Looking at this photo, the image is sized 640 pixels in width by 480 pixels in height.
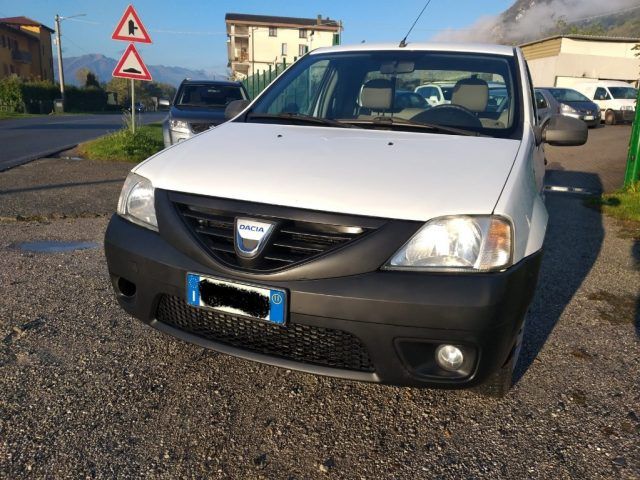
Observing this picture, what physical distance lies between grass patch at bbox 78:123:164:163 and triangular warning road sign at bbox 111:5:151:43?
204 centimetres

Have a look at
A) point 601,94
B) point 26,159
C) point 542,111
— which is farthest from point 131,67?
point 601,94

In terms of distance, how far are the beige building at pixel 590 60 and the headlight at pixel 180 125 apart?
30.1 meters

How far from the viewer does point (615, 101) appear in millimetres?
21906

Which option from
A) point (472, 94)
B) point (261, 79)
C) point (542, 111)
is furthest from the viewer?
point (261, 79)

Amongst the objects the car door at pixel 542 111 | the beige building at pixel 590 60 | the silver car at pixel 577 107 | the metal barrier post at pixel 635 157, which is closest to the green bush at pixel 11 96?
the silver car at pixel 577 107

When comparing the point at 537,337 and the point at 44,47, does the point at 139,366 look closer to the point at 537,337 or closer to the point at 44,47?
the point at 537,337

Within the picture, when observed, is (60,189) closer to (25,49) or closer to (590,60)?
Answer: (590,60)

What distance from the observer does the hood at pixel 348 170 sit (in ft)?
6.77

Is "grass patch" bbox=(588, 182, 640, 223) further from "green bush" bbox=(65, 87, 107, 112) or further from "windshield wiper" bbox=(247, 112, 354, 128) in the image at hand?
"green bush" bbox=(65, 87, 107, 112)

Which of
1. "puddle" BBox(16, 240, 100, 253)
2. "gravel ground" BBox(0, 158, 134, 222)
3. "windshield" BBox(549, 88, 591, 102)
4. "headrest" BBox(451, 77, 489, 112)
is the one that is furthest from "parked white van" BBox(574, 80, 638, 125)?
"puddle" BBox(16, 240, 100, 253)

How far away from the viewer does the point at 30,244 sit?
4707 millimetres

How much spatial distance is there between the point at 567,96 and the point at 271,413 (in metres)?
21.0

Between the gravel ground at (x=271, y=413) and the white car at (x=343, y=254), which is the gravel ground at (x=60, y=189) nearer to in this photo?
the gravel ground at (x=271, y=413)

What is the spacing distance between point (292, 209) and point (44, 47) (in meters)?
79.3
